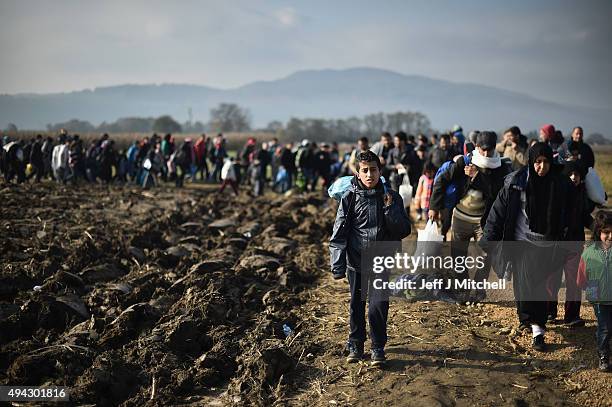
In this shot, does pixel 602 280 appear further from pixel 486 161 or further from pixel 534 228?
pixel 486 161

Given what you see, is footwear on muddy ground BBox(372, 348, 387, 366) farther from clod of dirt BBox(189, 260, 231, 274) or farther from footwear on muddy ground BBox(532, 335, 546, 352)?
clod of dirt BBox(189, 260, 231, 274)

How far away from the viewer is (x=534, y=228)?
500 centimetres

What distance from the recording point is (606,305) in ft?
14.5

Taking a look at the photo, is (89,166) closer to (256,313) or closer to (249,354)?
(256,313)

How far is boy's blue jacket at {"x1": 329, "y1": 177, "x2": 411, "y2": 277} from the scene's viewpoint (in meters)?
4.52

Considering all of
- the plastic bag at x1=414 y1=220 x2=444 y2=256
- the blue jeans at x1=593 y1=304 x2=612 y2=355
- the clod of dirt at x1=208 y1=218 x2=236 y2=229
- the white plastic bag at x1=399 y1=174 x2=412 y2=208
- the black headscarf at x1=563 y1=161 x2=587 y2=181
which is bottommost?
the clod of dirt at x1=208 y1=218 x2=236 y2=229

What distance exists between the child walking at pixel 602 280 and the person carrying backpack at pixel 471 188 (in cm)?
142

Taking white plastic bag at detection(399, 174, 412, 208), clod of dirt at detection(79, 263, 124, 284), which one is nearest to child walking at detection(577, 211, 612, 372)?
white plastic bag at detection(399, 174, 412, 208)

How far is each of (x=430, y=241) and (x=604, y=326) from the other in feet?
7.32

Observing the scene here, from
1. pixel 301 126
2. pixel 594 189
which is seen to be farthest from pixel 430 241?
pixel 301 126

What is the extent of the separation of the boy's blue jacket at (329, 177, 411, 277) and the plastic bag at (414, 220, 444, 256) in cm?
175

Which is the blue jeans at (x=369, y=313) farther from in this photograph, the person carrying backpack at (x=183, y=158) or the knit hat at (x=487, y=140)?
the person carrying backpack at (x=183, y=158)

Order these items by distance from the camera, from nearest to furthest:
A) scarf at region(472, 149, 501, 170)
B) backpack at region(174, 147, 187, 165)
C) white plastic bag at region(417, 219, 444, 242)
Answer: scarf at region(472, 149, 501, 170) → white plastic bag at region(417, 219, 444, 242) → backpack at region(174, 147, 187, 165)

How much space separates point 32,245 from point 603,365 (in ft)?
28.3
